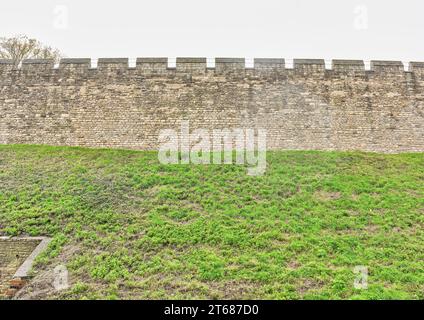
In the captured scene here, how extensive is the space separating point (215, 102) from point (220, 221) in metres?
6.30

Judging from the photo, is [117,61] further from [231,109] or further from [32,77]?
[231,109]

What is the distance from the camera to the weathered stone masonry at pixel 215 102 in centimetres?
1492

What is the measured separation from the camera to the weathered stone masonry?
14922 mm

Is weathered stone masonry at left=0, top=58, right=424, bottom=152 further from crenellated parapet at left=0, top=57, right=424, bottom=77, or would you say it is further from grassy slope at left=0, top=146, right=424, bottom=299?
grassy slope at left=0, top=146, right=424, bottom=299

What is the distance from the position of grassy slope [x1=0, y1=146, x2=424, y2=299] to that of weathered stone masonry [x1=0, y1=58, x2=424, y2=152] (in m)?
0.84

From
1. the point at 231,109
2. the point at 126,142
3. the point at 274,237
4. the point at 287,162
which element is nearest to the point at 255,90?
the point at 231,109

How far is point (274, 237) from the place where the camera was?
9148mm

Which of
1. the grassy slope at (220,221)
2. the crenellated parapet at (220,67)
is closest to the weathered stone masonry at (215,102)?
the crenellated parapet at (220,67)

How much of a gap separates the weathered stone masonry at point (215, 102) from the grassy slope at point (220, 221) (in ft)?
2.75

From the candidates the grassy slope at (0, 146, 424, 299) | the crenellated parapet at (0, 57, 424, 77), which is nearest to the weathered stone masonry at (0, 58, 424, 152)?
the crenellated parapet at (0, 57, 424, 77)

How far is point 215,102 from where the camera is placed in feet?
49.6
